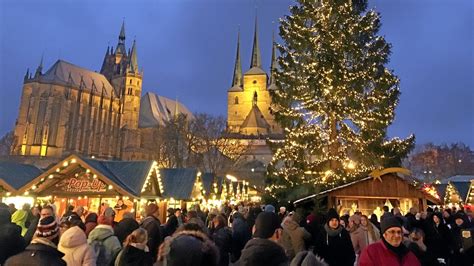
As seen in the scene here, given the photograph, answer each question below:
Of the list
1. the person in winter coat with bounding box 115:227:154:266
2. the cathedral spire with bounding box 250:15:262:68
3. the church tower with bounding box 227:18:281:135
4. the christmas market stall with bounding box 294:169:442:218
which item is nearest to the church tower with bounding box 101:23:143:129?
the church tower with bounding box 227:18:281:135

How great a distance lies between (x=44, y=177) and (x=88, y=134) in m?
63.7

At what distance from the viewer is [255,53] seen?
9675cm

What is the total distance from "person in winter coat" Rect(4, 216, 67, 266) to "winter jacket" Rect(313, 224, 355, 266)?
15.4 feet

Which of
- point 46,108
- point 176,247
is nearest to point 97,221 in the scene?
point 176,247

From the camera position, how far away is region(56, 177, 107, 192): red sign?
16.9m

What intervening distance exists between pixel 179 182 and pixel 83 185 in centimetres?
758

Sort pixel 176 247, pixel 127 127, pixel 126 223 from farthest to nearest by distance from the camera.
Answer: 1. pixel 127 127
2. pixel 126 223
3. pixel 176 247

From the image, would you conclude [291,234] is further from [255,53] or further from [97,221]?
[255,53]

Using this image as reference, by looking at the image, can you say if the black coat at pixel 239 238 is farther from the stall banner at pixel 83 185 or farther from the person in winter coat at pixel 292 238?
the stall banner at pixel 83 185

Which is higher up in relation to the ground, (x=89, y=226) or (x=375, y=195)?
(x=375, y=195)

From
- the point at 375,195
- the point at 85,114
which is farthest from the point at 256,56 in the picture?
the point at 375,195

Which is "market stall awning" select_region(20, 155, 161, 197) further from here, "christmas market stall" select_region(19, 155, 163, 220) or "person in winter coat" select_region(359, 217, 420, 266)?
"person in winter coat" select_region(359, 217, 420, 266)

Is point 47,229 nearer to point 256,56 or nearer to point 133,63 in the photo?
point 256,56

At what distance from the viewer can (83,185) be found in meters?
17.0
